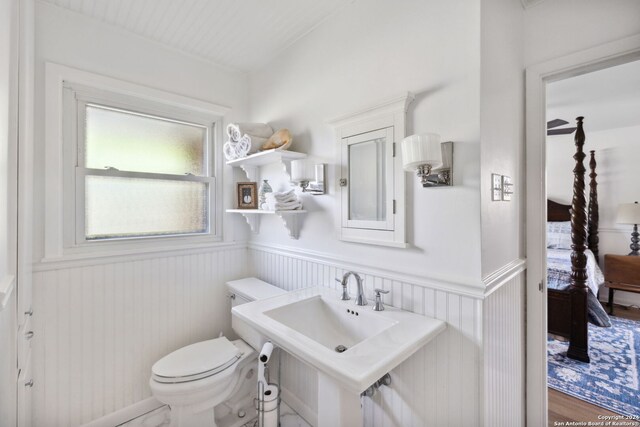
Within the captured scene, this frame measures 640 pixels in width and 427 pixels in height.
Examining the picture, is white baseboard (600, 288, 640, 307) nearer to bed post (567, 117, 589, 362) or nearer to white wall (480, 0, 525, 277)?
bed post (567, 117, 589, 362)

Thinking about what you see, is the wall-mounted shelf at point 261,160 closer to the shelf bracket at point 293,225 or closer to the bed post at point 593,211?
the shelf bracket at point 293,225

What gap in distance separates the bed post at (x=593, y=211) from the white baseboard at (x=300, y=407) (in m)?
4.46

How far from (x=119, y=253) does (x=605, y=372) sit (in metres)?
3.66

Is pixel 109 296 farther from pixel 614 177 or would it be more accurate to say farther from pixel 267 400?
pixel 614 177

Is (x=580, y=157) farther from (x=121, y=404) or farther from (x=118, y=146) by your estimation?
(x=121, y=404)

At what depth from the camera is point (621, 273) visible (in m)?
3.53

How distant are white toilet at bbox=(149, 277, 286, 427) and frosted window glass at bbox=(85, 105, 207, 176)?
3.49 ft

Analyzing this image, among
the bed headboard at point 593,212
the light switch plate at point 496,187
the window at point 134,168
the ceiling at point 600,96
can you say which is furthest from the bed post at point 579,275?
the window at point 134,168

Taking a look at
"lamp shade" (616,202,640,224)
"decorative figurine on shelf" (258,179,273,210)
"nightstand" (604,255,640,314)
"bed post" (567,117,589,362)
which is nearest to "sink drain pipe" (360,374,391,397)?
"decorative figurine on shelf" (258,179,273,210)

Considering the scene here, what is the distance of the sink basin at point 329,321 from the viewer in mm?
1304

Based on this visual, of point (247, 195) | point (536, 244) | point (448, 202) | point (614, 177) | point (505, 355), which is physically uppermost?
point (614, 177)

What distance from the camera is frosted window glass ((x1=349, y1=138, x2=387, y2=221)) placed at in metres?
1.39

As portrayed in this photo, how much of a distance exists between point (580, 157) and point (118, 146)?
139 inches

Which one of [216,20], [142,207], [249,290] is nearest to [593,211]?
[249,290]
